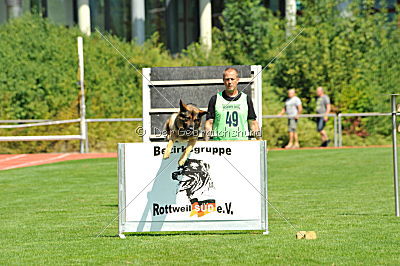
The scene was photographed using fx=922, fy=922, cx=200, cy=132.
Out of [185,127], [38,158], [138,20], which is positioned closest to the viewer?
[185,127]

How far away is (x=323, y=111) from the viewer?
30.4 m

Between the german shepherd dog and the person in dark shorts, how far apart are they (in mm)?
20424

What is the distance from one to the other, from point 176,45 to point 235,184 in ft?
126

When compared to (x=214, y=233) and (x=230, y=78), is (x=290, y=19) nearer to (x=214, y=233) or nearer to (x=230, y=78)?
(x=230, y=78)

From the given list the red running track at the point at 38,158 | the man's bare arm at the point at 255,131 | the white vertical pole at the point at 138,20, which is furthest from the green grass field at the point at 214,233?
the white vertical pole at the point at 138,20

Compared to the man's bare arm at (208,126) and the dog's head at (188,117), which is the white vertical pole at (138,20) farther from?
the dog's head at (188,117)

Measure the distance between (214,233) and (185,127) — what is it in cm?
154

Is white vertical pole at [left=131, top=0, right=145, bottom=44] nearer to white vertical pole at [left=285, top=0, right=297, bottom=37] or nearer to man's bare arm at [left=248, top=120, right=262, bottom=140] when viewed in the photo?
white vertical pole at [left=285, top=0, right=297, bottom=37]

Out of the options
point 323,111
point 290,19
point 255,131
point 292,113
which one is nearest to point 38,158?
point 292,113

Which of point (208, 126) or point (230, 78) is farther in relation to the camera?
point (208, 126)

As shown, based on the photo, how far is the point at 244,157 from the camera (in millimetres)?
9930

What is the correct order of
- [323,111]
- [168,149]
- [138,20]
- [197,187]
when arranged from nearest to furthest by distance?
1. [168,149]
2. [197,187]
3. [323,111]
4. [138,20]

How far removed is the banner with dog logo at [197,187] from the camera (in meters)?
9.92

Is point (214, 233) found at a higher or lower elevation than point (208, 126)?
lower
